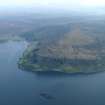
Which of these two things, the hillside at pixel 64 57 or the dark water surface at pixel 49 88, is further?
the hillside at pixel 64 57

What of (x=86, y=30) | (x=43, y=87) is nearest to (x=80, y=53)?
(x=43, y=87)

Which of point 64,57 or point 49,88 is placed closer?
point 49,88

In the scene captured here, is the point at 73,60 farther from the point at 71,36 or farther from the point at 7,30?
the point at 7,30

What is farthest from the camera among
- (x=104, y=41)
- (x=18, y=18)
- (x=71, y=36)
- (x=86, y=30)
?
(x=18, y=18)

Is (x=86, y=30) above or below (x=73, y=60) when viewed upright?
above

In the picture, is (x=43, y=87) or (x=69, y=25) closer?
(x=43, y=87)

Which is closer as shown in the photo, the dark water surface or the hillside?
the dark water surface

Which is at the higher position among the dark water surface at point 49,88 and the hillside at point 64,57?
the hillside at point 64,57

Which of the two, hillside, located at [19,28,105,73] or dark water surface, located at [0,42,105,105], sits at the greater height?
hillside, located at [19,28,105,73]
